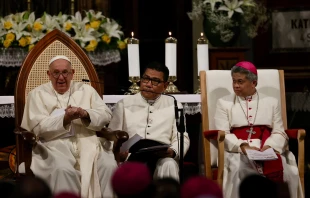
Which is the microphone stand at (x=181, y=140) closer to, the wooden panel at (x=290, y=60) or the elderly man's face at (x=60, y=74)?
the elderly man's face at (x=60, y=74)

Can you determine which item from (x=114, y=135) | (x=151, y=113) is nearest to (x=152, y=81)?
(x=151, y=113)

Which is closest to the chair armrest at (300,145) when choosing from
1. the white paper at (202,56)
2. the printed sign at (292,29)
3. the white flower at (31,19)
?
the white paper at (202,56)

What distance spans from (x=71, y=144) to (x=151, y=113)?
0.74m

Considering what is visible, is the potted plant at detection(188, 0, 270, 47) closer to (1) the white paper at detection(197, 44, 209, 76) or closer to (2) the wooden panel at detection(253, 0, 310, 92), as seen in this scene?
(2) the wooden panel at detection(253, 0, 310, 92)

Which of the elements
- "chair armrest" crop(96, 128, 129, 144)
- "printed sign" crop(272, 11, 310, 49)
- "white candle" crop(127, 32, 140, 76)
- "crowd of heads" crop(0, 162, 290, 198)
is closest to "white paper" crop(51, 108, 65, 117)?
"chair armrest" crop(96, 128, 129, 144)

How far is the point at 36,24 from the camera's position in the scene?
7734mm

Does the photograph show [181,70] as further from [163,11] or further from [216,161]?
[216,161]

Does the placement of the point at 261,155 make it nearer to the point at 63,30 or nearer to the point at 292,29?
the point at 63,30

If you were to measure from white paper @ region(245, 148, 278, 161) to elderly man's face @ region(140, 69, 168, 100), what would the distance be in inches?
35.5

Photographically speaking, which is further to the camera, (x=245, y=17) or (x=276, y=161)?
(x=245, y=17)

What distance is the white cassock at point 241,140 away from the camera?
634cm

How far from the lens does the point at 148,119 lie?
6.58 meters

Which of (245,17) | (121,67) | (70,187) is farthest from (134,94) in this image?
(121,67)

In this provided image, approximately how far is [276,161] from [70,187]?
1.63 meters
